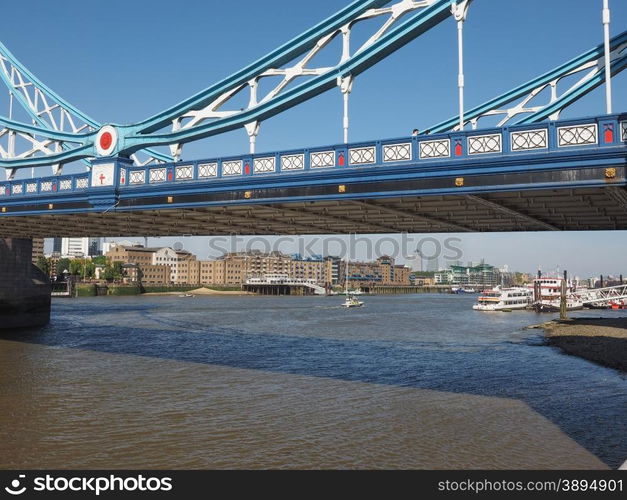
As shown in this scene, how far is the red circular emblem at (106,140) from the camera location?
2395 centimetres

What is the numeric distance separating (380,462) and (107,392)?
11.1 meters

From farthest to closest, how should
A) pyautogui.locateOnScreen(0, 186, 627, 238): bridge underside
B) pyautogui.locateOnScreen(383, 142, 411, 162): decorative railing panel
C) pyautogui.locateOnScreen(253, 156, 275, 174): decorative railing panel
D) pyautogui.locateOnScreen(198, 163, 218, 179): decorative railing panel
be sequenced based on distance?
pyautogui.locateOnScreen(198, 163, 218, 179): decorative railing panel → pyautogui.locateOnScreen(253, 156, 275, 174): decorative railing panel → pyautogui.locateOnScreen(0, 186, 627, 238): bridge underside → pyautogui.locateOnScreen(383, 142, 411, 162): decorative railing panel

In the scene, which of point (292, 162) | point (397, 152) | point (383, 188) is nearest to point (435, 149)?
point (397, 152)

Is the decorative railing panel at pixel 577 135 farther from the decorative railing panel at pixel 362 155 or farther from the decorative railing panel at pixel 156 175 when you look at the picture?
the decorative railing panel at pixel 156 175

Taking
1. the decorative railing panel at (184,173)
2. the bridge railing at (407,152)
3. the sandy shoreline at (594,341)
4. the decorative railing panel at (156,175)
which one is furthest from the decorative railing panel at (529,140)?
the sandy shoreline at (594,341)

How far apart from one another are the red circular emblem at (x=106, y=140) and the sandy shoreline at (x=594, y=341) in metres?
25.6

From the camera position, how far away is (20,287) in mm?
43000

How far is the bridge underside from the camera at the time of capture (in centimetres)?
1712

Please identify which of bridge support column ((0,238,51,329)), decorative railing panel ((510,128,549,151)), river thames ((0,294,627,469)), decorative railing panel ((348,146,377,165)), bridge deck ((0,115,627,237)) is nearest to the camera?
river thames ((0,294,627,469))

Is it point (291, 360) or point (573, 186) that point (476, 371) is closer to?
point (291, 360)

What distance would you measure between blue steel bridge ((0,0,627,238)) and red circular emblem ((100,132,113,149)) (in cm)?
5

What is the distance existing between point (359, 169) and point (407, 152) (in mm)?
1586

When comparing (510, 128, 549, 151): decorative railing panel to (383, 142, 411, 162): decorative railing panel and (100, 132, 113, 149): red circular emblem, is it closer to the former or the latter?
(383, 142, 411, 162): decorative railing panel

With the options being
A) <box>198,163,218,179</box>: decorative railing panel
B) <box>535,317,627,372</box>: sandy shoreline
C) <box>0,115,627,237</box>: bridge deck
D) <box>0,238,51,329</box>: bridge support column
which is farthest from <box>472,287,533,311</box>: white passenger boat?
<box>198,163,218,179</box>: decorative railing panel
